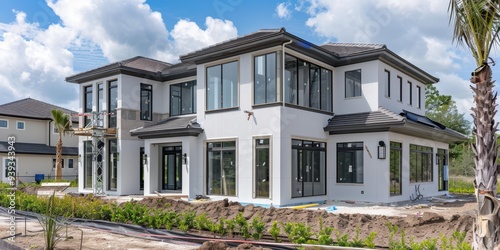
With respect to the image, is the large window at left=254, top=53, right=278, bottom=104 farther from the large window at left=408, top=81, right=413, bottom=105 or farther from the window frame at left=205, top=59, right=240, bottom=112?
the large window at left=408, top=81, right=413, bottom=105

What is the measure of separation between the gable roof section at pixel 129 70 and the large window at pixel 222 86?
181 inches

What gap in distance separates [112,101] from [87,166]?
11.7ft

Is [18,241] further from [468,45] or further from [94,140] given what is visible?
[94,140]

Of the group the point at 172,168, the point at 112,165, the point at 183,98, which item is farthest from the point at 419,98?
the point at 112,165

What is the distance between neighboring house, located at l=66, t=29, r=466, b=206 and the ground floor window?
0.12ft

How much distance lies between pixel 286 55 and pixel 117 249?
901 cm

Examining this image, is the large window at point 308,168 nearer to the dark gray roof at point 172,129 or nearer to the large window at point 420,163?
the large window at point 420,163

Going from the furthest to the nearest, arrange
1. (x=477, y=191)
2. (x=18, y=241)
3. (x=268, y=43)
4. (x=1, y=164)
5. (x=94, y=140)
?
Answer: 1. (x=1, y=164)
2. (x=94, y=140)
3. (x=268, y=43)
4. (x=18, y=241)
5. (x=477, y=191)

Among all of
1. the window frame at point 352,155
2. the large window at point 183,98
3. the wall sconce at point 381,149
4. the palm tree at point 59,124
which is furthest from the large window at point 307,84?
the palm tree at point 59,124

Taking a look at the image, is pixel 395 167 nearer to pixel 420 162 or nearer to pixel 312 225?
pixel 420 162

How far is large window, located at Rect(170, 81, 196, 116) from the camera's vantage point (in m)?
19.2

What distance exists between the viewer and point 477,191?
5594 mm

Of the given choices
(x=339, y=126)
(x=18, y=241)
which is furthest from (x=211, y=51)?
(x=18, y=241)

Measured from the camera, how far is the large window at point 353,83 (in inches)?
648
